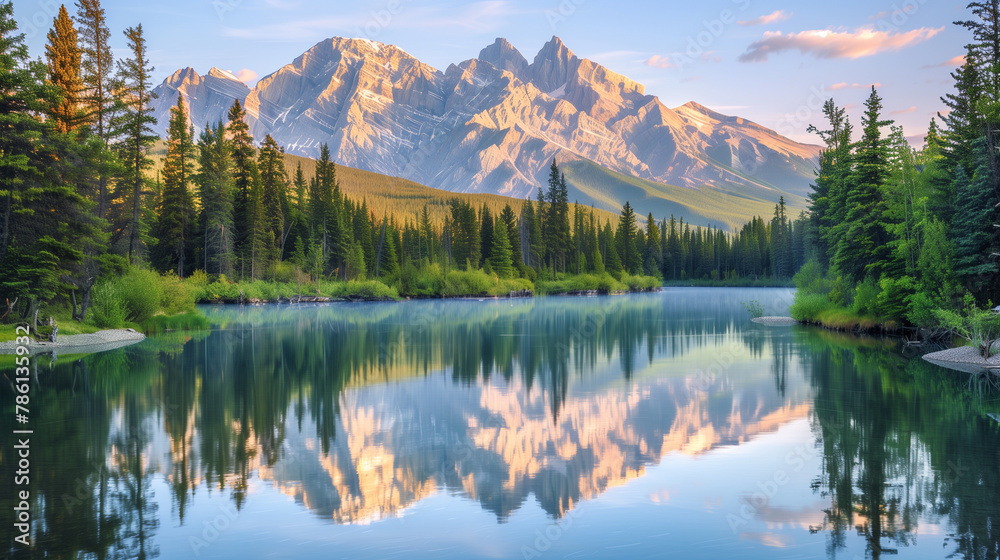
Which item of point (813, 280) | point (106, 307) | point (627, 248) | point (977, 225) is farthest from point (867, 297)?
point (627, 248)

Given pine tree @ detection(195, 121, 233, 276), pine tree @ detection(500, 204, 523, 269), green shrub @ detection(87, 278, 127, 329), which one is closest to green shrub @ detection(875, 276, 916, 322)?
green shrub @ detection(87, 278, 127, 329)

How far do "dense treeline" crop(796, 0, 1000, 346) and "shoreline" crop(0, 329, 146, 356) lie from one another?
33141mm

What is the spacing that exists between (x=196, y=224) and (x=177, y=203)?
10.0 feet

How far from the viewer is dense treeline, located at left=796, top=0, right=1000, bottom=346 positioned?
28.1 m

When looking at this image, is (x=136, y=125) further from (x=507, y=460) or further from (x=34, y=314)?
(x=507, y=460)

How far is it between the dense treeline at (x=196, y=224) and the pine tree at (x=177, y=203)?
0.62ft

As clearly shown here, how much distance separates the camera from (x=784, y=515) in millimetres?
9555

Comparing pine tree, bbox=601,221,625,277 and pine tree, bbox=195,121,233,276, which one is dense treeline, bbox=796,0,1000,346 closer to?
pine tree, bbox=195,121,233,276

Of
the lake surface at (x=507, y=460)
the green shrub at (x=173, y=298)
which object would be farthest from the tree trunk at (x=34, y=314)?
the green shrub at (x=173, y=298)

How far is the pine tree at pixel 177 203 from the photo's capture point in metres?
63.2

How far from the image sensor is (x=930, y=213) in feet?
103

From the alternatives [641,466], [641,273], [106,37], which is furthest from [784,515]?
[641,273]

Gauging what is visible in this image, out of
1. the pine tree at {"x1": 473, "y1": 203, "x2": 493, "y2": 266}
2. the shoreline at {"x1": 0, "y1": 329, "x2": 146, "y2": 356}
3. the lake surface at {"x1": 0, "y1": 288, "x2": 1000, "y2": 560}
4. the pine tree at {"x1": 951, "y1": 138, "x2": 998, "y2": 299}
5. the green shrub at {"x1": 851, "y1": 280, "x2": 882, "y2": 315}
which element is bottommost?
the lake surface at {"x1": 0, "y1": 288, "x2": 1000, "y2": 560}

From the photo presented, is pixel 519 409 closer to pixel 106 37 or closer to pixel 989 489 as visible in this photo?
pixel 989 489
